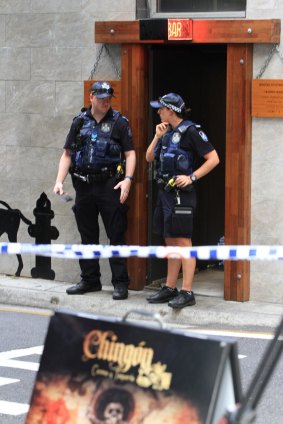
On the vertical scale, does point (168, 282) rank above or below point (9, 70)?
below

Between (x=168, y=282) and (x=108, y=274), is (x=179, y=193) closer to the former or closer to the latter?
(x=168, y=282)

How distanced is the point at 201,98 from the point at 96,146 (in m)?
1.90

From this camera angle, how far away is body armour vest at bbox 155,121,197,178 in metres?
9.88

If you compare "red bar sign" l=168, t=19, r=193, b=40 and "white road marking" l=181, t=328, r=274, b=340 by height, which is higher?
"red bar sign" l=168, t=19, r=193, b=40

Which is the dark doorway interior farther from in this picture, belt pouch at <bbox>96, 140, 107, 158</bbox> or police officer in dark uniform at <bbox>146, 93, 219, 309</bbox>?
police officer in dark uniform at <bbox>146, 93, 219, 309</bbox>

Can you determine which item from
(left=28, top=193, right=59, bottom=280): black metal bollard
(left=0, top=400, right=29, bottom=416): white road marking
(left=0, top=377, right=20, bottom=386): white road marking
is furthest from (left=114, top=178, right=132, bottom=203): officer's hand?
(left=0, top=400, right=29, bottom=416): white road marking

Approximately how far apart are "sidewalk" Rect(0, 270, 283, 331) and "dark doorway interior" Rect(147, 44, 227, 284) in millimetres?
641

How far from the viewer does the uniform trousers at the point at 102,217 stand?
10.5 meters

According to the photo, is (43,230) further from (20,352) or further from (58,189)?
(20,352)

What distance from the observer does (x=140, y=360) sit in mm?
4527

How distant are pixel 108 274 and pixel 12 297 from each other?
97 cm

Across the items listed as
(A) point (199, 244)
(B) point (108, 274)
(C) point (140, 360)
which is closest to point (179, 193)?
(B) point (108, 274)

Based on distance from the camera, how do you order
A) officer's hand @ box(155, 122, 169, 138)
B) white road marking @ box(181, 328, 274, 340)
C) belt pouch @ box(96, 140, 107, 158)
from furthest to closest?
belt pouch @ box(96, 140, 107, 158)
officer's hand @ box(155, 122, 169, 138)
white road marking @ box(181, 328, 274, 340)

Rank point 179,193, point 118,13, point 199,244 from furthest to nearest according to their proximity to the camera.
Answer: point 199,244
point 118,13
point 179,193
